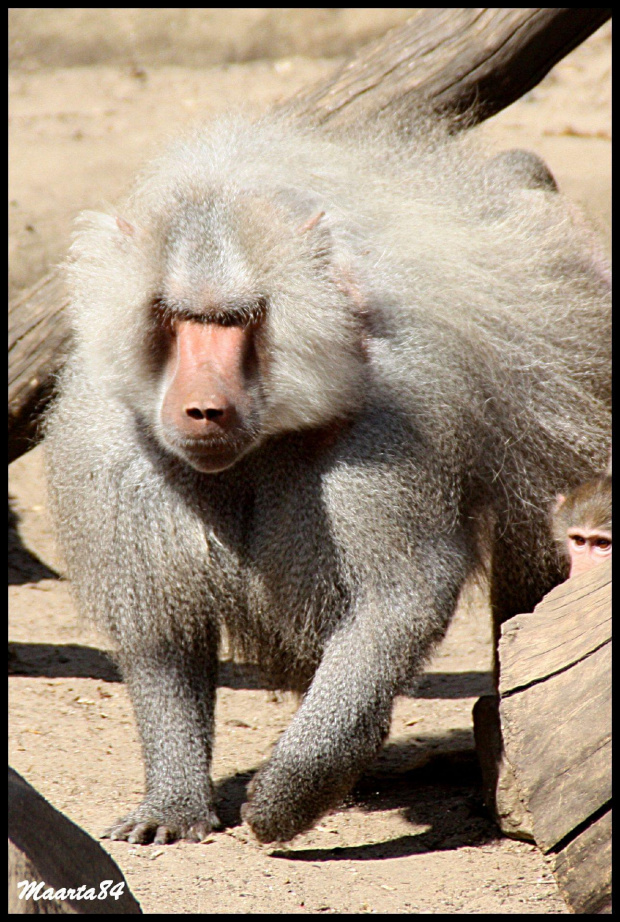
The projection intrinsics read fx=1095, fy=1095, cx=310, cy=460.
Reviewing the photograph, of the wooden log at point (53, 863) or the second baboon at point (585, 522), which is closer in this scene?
the wooden log at point (53, 863)

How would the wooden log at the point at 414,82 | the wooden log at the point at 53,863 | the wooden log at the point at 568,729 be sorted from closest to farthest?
the wooden log at the point at 53,863 < the wooden log at the point at 568,729 < the wooden log at the point at 414,82

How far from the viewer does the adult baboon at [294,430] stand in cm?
289

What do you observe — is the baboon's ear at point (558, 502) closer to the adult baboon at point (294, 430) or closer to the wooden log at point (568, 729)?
the adult baboon at point (294, 430)

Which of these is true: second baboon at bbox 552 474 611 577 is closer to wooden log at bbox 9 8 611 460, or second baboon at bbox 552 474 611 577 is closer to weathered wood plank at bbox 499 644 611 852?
weathered wood plank at bbox 499 644 611 852

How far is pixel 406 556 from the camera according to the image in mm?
3086

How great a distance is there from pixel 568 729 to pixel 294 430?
1.17 metres

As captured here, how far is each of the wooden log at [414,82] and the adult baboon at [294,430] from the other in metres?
0.63

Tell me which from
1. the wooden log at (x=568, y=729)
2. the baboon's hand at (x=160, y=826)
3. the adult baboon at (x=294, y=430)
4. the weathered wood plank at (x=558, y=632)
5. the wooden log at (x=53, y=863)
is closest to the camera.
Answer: the wooden log at (x=53, y=863)

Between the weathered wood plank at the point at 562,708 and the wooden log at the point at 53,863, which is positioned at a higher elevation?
the weathered wood plank at the point at 562,708

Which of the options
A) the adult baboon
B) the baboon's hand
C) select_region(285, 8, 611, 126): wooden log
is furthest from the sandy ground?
select_region(285, 8, 611, 126): wooden log

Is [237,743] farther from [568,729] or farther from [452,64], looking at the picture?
[452,64]

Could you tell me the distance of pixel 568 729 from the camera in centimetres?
225

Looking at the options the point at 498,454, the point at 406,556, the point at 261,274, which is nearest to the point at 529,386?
the point at 498,454

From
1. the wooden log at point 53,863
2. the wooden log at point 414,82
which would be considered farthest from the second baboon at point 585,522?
the wooden log at point 53,863
